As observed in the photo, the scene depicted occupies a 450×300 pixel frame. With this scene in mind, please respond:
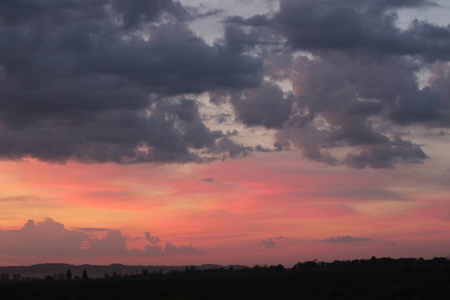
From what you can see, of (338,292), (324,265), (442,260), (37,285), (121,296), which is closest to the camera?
(338,292)

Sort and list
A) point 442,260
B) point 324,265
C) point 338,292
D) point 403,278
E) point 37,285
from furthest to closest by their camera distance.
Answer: point 324,265 < point 442,260 < point 37,285 < point 403,278 < point 338,292

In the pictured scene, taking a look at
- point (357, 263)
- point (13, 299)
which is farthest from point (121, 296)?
point (357, 263)

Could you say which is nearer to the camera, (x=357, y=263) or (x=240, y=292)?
(x=240, y=292)

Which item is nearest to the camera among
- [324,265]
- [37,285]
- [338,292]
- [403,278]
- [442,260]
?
[338,292]

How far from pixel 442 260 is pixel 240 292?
210 feet

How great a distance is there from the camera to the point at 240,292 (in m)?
64.6

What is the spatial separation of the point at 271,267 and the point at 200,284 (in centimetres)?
4286

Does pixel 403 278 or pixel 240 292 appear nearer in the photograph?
pixel 240 292

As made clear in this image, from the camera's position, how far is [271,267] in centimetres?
11931

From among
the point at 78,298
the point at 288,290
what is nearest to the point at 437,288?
the point at 288,290

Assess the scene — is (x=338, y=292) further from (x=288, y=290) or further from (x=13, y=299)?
(x=13, y=299)

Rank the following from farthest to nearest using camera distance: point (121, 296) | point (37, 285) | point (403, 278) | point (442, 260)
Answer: point (442, 260)
point (37, 285)
point (403, 278)
point (121, 296)

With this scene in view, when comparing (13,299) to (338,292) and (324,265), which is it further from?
(324,265)

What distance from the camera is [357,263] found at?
123188 mm
